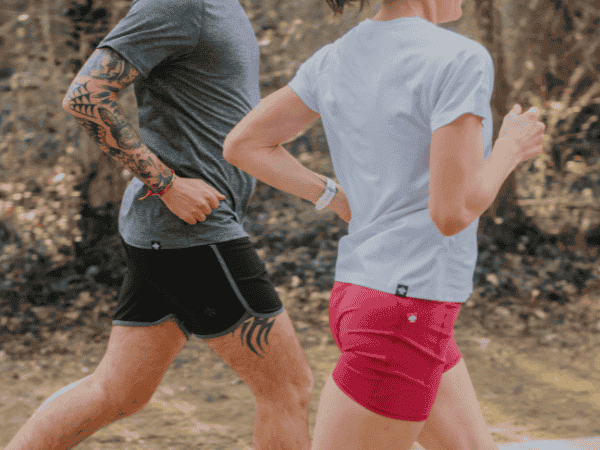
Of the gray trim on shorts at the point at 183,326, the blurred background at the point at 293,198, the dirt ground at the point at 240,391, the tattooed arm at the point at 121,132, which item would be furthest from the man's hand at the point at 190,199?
the blurred background at the point at 293,198

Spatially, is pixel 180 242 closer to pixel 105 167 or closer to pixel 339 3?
pixel 339 3

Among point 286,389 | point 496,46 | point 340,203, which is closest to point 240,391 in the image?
point 286,389

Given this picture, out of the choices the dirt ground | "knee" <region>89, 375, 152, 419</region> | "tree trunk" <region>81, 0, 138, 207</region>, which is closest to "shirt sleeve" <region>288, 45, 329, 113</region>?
"knee" <region>89, 375, 152, 419</region>

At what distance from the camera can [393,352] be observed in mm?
1458

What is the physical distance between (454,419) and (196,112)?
3.83 feet

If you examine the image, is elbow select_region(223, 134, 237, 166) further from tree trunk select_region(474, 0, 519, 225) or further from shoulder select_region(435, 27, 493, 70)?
tree trunk select_region(474, 0, 519, 225)

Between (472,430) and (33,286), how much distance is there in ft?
16.8

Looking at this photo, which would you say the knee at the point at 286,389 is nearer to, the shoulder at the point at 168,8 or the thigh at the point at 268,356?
the thigh at the point at 268,356

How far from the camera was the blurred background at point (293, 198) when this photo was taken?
6.07 metres

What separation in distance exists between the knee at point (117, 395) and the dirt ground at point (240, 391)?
148 cm

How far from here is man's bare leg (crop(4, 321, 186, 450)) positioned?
Result: 2.28m

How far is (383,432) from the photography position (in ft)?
4.85

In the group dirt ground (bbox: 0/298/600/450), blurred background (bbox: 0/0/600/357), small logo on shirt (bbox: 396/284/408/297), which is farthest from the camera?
blurred background (bbox: 0/0/600/357)

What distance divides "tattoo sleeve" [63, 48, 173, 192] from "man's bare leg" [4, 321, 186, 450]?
487 mm
